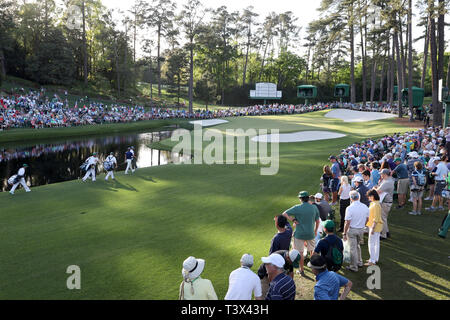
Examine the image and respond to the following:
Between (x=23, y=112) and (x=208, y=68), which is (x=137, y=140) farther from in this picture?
(x=208, y=68)

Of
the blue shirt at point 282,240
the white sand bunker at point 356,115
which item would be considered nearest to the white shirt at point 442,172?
the blue shirt at point 282,240

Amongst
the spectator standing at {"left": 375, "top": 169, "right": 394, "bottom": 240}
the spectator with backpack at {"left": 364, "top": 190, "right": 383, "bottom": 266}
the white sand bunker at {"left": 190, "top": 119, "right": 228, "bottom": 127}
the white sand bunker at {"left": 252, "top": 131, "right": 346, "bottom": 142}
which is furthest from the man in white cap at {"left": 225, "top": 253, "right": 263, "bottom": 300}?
the white sand bunker at {"left": 190, "top": 119, "right": 228, "bottom": 127}

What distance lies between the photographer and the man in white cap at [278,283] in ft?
15.2

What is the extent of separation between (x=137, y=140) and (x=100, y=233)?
97.7ft

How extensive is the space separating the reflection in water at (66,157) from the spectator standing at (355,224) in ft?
60.6

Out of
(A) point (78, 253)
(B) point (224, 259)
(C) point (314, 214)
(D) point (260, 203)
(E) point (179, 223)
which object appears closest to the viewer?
(C) point (314, 214)

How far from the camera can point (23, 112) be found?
42094mm

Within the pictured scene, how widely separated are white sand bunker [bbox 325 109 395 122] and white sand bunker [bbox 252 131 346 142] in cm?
1480

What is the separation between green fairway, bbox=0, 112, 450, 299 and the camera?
7168 mm

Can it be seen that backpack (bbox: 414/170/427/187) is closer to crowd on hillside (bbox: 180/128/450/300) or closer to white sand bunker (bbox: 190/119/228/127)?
crowd on hillside (bbox: 180/128/450/300)

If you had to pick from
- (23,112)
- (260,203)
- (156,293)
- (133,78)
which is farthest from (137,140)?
(133,78)

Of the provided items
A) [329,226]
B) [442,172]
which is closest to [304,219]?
[329,226]

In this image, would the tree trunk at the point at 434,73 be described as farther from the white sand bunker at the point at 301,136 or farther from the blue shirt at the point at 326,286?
the blue shirt at the point at 326,286

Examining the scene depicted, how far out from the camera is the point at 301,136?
32.9 m
